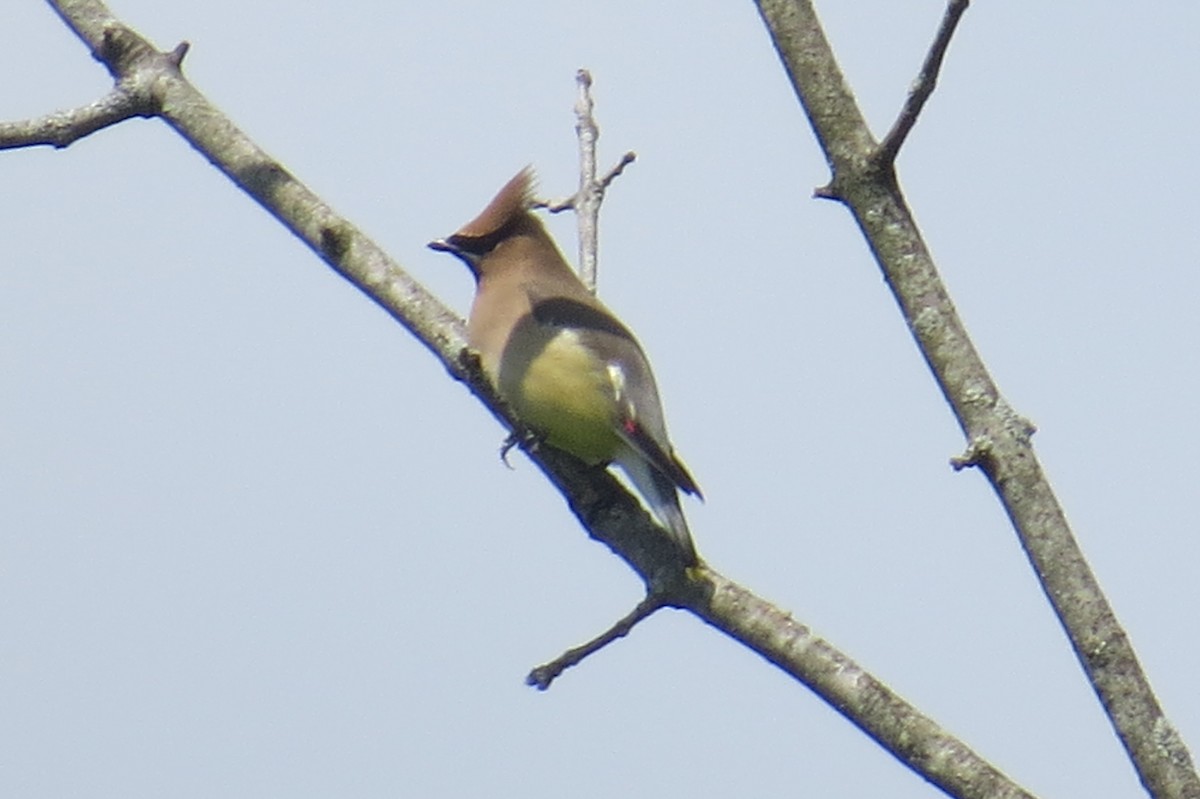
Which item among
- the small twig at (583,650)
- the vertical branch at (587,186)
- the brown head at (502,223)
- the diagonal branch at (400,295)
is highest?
the brown head at (502,223)

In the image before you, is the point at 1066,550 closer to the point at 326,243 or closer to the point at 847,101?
the point at 847,101

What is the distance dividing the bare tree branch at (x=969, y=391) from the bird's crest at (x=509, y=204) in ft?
10.1

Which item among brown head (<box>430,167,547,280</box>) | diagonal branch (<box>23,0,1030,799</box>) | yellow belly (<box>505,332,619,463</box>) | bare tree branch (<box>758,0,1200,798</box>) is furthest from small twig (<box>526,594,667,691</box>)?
brown head (<box>430,167,547,280</box>)

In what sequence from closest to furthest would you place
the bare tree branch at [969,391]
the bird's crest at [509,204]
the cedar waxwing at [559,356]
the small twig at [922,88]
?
the bare tree branch at [969,391], the small twig at [922,88], the cedar waxwing at [559,356], the bird's crest at [509,204]

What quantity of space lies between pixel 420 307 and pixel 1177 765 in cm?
175

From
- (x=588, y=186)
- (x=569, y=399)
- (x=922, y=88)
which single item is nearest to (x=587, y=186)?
(x=588, y=186)

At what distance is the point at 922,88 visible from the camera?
120 inches

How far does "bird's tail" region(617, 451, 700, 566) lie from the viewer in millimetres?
4141

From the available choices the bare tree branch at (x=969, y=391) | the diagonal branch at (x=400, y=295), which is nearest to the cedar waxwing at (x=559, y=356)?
the diagonal branch at (x=400, y=295)

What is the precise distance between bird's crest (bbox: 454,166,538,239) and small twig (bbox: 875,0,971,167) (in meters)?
3.21

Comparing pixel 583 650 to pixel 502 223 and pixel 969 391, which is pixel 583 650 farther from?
pixel 502 223

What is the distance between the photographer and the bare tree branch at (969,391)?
2.81m

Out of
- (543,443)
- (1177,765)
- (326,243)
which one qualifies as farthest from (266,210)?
(1177,765)

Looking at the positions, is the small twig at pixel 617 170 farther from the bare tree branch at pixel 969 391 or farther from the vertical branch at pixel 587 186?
the bare tree branch at pixel 969 391
